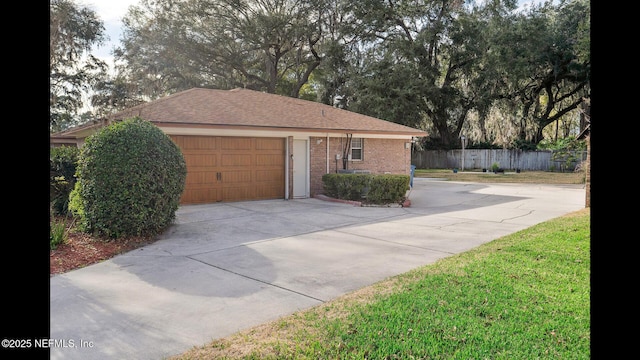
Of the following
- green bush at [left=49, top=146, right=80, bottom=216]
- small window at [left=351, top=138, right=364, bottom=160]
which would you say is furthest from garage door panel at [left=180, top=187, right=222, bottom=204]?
small window at [left=351, top=138, right=364, bottom=160]

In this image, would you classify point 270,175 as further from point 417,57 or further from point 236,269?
point 417,57

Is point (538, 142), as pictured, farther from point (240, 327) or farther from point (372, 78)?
point (240, 327)

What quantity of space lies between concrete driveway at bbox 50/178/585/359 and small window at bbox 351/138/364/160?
5120 mm

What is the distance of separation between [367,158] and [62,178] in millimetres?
10766

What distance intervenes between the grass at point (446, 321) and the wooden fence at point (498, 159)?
26545 mm

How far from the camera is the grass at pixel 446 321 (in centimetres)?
348

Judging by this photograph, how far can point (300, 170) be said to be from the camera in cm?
1545

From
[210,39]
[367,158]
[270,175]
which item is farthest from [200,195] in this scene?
[210,39]

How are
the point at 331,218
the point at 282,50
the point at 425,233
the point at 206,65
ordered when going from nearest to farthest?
the point at 425,233 → the point at 331,218 → the point at 206,65 → the point at 282,50

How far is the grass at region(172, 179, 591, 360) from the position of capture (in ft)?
11.4

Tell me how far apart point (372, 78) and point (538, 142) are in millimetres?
14140

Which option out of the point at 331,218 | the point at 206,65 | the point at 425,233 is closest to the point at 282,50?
the point at 206,65

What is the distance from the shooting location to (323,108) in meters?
19.3
